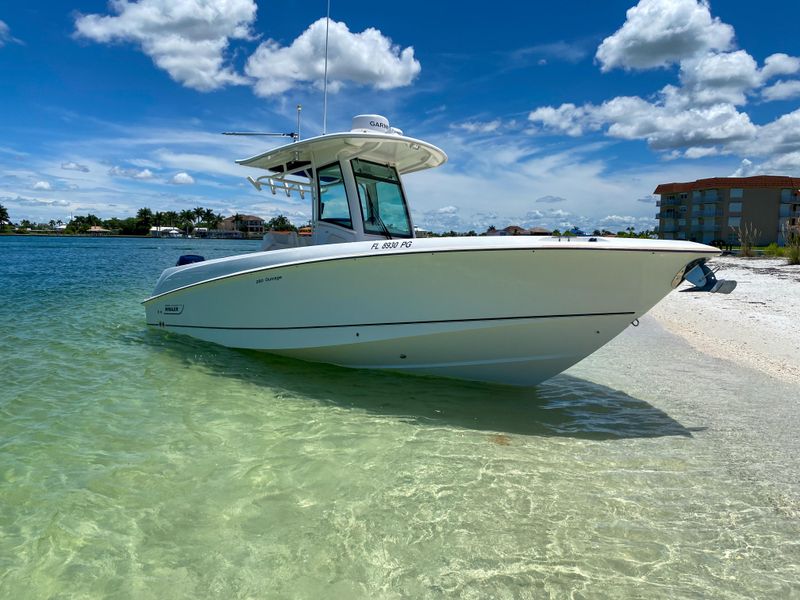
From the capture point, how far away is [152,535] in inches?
113

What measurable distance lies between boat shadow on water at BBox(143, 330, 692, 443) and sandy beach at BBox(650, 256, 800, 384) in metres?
1.71

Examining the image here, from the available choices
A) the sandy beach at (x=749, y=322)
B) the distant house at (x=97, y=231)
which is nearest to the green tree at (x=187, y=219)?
the distant house at (x=97, y=231)

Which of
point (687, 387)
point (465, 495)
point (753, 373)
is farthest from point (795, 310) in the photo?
point (465, 495)

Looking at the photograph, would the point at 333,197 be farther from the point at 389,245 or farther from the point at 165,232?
the point at 165,232

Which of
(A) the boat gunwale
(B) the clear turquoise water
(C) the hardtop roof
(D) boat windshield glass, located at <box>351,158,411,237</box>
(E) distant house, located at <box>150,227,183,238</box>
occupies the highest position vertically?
(E) distant house, located at <box>150,227,183,238</box>

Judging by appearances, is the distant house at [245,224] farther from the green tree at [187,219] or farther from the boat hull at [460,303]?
the boat hull at [460,303]

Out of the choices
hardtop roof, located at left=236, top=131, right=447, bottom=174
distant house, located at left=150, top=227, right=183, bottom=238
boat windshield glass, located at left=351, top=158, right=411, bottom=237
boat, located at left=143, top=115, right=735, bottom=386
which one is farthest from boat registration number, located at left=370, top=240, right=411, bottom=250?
distant house, located at left=150, top=227, right=183, bottom=238

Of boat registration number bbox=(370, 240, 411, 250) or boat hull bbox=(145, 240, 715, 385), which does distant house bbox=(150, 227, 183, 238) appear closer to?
boat hull bbox=(145, 240, 715, 385)

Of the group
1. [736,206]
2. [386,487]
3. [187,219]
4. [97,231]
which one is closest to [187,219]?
[187,219]

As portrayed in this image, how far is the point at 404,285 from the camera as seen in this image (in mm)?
5020

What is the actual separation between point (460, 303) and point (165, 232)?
169 metres

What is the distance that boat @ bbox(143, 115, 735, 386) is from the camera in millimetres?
4500

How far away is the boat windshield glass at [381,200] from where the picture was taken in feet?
21.1

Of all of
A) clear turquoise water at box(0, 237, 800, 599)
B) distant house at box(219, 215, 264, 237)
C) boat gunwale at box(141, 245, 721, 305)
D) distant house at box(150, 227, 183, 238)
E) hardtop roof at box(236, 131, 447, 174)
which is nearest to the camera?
clear turquoise water at box(0, 237, 800, 599)
